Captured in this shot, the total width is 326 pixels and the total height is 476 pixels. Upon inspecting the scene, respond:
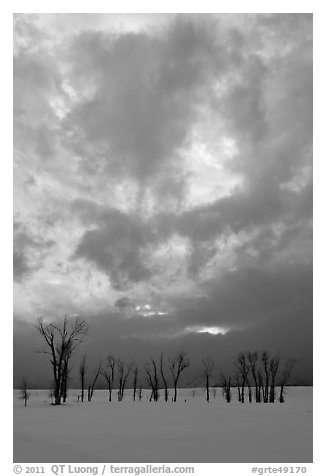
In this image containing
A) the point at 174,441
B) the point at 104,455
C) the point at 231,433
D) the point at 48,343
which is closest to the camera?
the point at 104,455

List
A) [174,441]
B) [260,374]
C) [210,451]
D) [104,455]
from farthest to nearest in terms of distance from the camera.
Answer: [260,374]
[174,441]
[210,451]
[104,455]

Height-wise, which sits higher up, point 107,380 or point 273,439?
point 273,439

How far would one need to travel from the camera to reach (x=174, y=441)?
17625 mm

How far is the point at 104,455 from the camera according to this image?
1421 cm

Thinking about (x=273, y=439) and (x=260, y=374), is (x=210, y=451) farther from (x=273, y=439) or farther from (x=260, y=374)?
(x=260, y=374)

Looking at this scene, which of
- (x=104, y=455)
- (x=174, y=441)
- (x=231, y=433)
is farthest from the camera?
(x=231, y=433)
